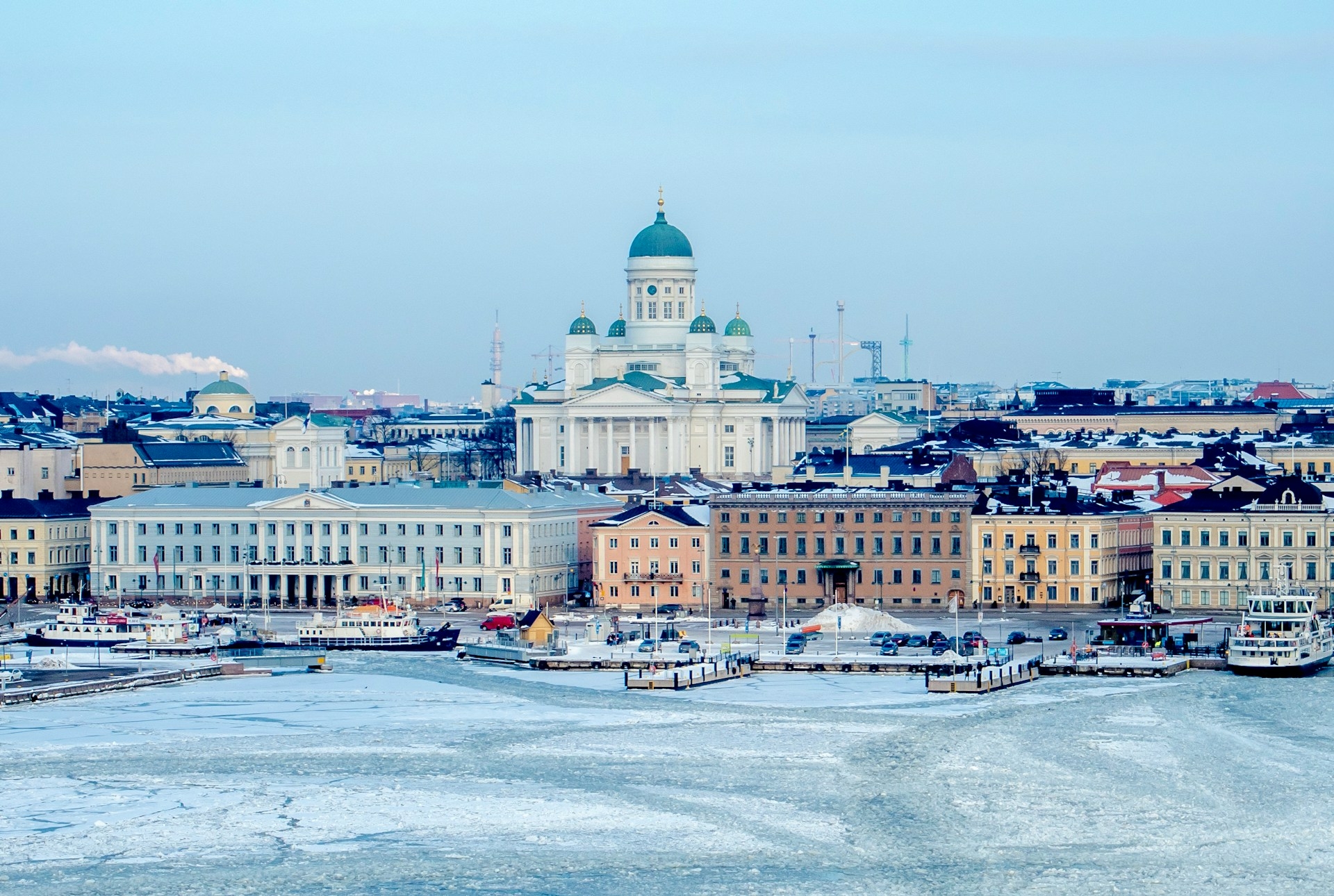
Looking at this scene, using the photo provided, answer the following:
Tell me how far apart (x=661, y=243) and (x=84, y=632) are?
61.5m

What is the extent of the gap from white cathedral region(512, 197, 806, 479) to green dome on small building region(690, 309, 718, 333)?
1.2 inches

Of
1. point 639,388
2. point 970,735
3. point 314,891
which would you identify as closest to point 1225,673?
point 970,735

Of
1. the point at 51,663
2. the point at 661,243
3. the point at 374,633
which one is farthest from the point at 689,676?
the point at 661,243

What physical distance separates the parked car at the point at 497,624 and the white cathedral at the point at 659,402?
40431 mm

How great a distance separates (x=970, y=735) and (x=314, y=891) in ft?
54.6

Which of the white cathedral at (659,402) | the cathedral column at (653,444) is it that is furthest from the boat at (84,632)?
the cathedral column at (653,444)

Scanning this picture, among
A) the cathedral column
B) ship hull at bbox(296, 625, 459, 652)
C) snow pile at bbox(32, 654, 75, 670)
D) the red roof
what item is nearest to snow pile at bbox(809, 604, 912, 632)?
ship hull at bbox(296, 625, 459, 652)

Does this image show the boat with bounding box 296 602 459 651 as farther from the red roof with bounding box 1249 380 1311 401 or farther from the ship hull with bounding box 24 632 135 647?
the red roof with bounding box 1249 380 1311 401

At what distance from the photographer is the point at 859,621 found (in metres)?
75.8

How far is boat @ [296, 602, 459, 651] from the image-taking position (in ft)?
239

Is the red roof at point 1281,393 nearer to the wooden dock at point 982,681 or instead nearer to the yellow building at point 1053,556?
the yellow building at point 1053,556

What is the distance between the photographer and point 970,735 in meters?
52.9

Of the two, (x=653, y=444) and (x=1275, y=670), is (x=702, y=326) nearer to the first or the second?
(x=653, y=444)

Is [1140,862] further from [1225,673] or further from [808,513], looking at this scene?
[808,513]
